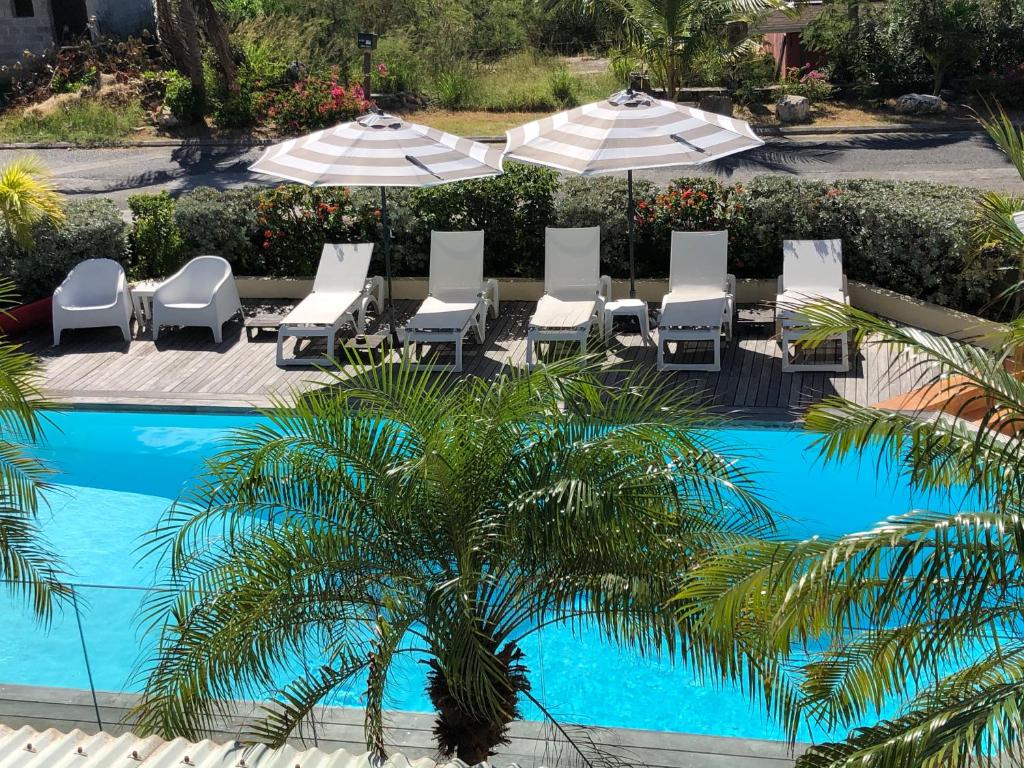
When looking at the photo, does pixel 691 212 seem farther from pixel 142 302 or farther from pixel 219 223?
pixel 142 302

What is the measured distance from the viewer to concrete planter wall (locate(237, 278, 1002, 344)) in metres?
12.1

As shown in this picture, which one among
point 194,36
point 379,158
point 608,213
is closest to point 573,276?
point 608,213

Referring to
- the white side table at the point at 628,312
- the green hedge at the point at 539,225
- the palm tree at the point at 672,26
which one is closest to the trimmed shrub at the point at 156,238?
the green hedge at the point at 539,225

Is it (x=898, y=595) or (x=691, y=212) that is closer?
(x=898, y=595)

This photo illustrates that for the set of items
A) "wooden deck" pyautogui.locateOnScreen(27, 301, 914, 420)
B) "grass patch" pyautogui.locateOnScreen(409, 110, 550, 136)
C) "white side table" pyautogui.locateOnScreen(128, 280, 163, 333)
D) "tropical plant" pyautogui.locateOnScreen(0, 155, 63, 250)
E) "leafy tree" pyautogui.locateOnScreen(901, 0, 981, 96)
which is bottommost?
"wooden deck" pyautogui.locateOnScreen(27, 301, 914, 420)

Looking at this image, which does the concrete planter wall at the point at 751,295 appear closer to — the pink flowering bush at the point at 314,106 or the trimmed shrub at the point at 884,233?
the trimmed shrub at the point at 884,233

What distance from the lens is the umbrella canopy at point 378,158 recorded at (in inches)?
460

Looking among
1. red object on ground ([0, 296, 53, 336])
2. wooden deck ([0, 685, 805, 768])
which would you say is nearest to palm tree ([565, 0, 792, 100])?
red object on ground ([0, 296, 53, 336])

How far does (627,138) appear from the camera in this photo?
11734 millimetres

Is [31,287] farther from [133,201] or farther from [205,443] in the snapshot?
[205,443]

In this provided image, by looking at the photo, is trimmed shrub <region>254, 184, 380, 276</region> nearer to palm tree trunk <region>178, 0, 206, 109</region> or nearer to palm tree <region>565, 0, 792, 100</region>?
palm tree <region>565, 0, 792, 100</region>

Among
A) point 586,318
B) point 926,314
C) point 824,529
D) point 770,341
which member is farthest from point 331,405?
point 926,314

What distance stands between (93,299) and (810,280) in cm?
805

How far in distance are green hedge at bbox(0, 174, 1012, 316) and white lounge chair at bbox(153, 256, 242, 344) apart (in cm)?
103
